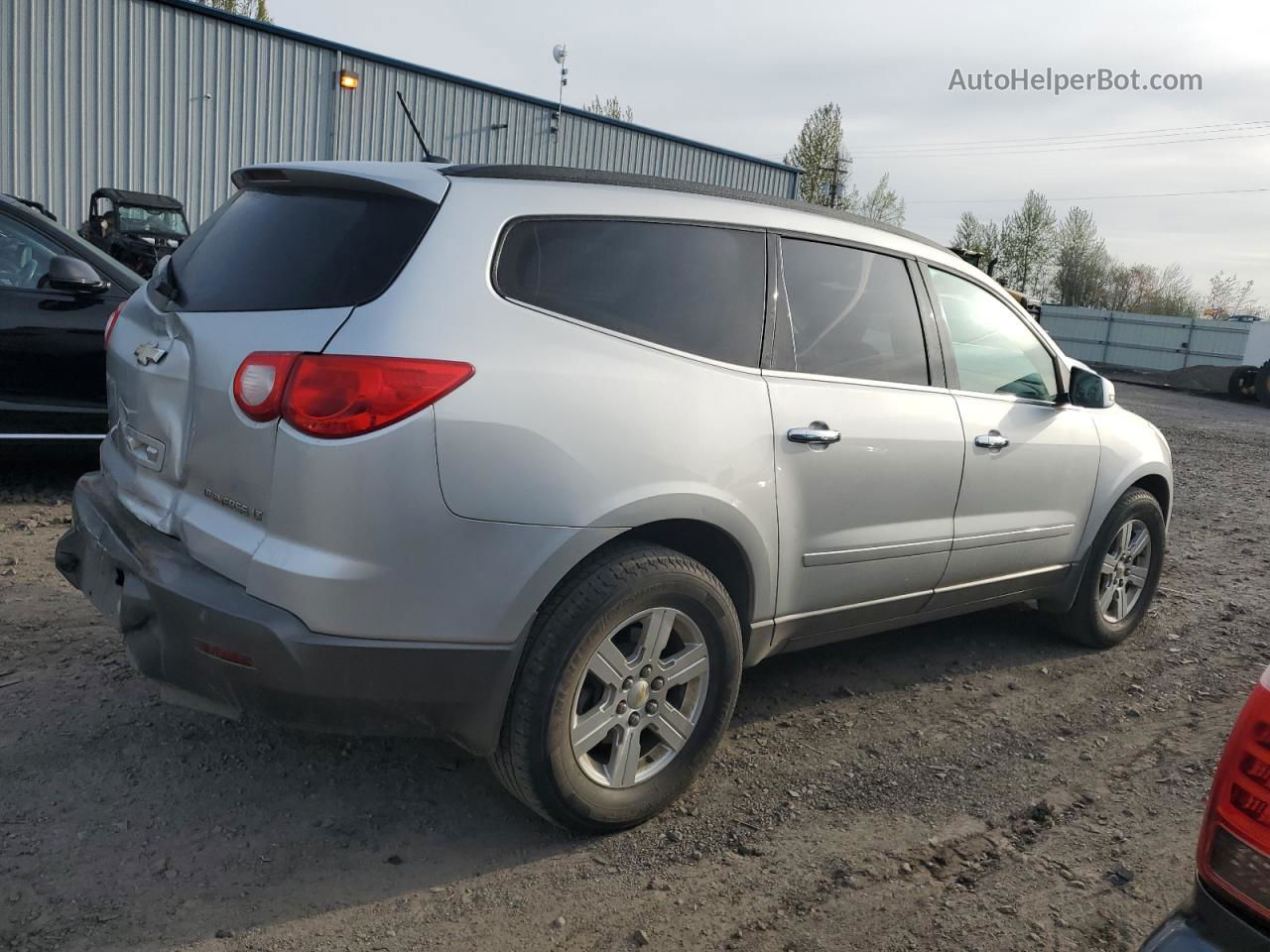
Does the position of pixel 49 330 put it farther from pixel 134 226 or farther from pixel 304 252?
pixel 134 226

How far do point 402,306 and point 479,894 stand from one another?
4.89 ft

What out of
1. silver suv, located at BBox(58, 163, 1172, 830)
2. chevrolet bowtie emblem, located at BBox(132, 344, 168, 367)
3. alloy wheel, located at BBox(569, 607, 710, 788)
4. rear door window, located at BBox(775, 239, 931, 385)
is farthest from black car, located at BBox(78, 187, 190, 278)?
alloy wheel, located at BBox(569, 607, 710, 788)

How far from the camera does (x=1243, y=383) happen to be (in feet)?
77.5

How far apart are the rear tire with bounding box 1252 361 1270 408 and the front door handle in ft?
77.3

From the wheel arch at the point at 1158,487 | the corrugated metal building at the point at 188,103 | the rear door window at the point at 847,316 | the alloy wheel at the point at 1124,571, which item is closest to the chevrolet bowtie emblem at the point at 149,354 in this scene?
the rear door window at the point at 847,316

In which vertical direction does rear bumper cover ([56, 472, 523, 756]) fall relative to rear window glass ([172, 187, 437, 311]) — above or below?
below

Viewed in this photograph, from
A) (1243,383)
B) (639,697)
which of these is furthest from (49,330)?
(1243,383)

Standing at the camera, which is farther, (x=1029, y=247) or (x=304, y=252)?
(x=1029, y=247)

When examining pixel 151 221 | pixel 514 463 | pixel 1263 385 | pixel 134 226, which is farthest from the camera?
pixel 1263 385

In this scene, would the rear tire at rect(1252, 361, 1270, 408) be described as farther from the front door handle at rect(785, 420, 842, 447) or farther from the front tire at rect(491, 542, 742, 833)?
the front tire at rect(491, 542, 742, 833)

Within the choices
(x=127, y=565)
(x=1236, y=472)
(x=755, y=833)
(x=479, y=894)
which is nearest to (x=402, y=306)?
(x=127, y=565)

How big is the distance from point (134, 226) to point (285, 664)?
17.0 m

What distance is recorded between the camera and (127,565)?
2707mm

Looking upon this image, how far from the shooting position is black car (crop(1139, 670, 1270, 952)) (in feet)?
4.90
